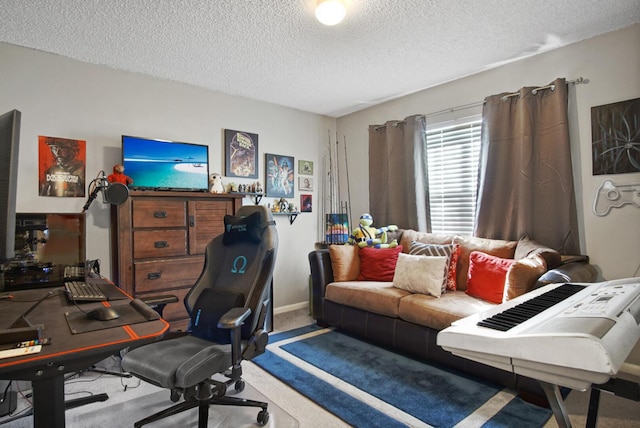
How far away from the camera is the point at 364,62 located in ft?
9.76

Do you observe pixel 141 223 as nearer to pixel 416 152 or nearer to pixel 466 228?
pixel 416 152

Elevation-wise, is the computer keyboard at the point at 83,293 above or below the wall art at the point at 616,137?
below

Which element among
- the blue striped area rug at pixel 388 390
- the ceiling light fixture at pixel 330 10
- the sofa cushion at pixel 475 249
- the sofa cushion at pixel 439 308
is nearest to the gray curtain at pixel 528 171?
the sofa cushion at pixel 475 249

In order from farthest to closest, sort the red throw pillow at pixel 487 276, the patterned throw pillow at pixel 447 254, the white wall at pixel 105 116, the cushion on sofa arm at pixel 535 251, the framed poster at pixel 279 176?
the framed poster at pixel 279 176 → the patterned throw pillow at pixel 447 254 → the white wall at pixel 105 116 → the red throw pillow at pixel 487 276 → the cushion on sofa arm at pixel 535 251

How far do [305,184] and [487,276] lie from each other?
2.47 m

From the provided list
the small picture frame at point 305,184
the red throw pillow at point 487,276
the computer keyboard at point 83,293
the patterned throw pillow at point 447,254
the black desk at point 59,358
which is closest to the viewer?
the black desk at point 59,358

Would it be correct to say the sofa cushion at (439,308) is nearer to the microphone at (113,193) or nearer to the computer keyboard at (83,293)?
the computer keyboard at (83,293)

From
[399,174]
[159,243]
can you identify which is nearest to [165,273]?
[159,243]

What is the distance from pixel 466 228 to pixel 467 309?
1232 mm

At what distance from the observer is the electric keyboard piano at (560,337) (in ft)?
2.64

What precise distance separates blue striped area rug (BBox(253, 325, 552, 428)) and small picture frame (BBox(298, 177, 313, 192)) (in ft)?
6.56

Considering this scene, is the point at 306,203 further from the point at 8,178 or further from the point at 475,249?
the point at 8,178

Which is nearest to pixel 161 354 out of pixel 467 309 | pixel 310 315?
pixel 467 309

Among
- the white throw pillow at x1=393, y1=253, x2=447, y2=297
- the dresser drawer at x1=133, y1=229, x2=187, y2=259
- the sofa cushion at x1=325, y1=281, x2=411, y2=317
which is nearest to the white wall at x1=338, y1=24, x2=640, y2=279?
the white throw pillow at x1=393, y1=253, x2=447, y2=297
